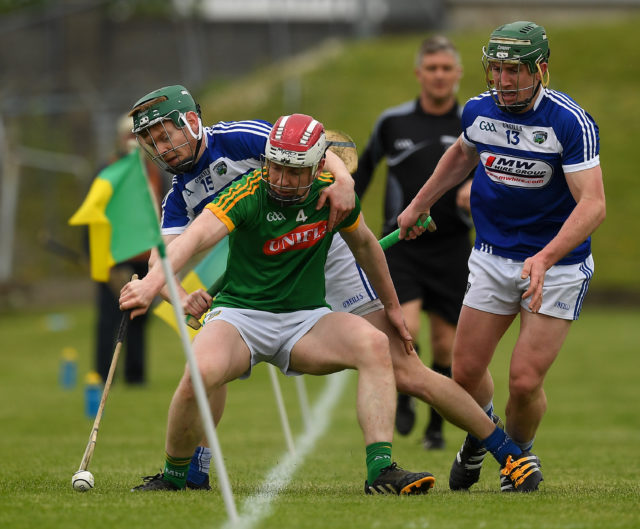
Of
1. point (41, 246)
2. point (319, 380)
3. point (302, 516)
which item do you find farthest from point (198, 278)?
point (41, 246)

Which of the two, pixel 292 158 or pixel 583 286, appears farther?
pixel 583 286

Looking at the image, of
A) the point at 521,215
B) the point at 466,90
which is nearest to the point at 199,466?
the point at 521,215

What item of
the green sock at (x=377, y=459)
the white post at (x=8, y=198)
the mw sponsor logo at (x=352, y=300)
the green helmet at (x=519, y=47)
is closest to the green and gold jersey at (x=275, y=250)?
the mw sponsor logo at (x=352, y=300)

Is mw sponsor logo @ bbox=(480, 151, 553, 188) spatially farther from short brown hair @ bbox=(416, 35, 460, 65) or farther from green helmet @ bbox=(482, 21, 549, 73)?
short brown hair @ bbox=(416, 35, 460, 65)

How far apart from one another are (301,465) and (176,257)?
10.0ft

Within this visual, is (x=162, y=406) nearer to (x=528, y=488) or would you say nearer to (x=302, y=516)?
(x=528, y=488)

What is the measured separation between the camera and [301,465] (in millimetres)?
8422

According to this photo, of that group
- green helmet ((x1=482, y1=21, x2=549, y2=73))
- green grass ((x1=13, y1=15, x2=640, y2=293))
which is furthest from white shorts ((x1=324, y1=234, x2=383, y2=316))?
green grass ((x1=13, y1=15, x2=640, y2=293))

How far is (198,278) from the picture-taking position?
8.55 m

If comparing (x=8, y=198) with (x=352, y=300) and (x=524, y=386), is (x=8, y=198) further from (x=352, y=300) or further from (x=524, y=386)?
(x=524, y=386)

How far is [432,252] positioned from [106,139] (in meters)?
20.9

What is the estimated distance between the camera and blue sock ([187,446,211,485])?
22.6ft

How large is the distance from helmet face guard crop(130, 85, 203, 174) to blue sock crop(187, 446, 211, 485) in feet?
5.39

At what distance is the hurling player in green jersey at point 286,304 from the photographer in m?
6.10
